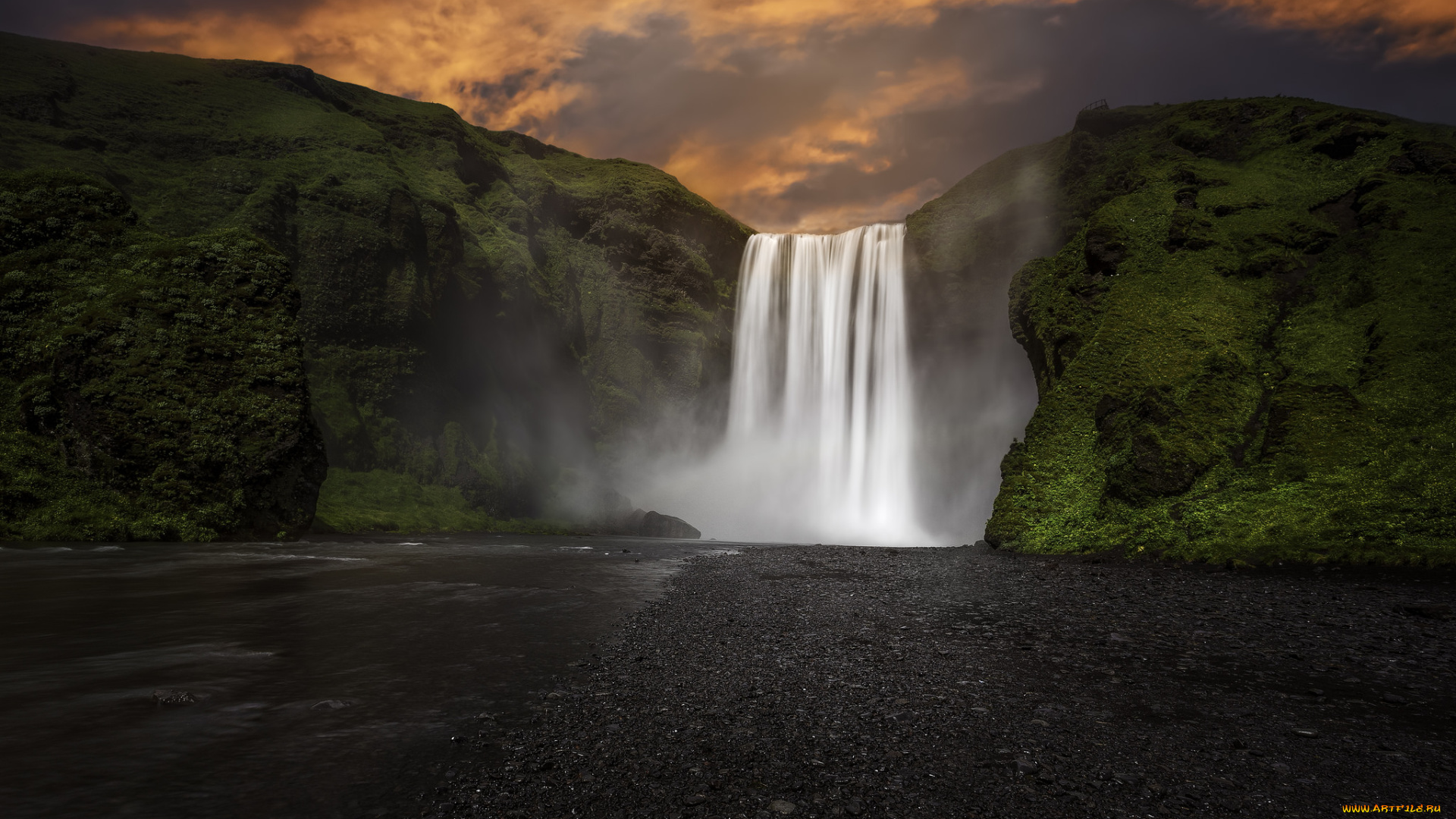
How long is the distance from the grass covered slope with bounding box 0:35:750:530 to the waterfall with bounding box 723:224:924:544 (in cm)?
847

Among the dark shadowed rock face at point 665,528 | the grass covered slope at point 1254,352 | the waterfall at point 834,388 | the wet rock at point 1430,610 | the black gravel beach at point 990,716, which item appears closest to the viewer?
the black gravel beach at point 990,716

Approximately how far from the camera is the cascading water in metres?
58.8

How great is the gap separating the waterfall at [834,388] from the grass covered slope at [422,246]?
8.47 meters

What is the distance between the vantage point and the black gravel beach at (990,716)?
4688 mm

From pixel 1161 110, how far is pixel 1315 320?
29.4 metres

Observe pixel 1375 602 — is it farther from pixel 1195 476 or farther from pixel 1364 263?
pixel 1364 263

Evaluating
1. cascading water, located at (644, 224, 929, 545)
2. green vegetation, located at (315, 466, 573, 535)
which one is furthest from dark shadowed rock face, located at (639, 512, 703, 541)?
green vegetation, located at (315, 466, 573, 535)

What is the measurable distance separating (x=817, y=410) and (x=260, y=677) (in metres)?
58.1

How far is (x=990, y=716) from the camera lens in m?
6.36

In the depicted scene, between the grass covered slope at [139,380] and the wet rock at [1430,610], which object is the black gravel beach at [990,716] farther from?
the grass covered slope at [139,380]

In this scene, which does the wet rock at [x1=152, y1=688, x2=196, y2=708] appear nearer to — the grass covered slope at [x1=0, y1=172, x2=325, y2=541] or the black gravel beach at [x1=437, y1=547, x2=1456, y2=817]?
the black gravel beach at [x1=437, y1=547, x2=1456, y2=817]

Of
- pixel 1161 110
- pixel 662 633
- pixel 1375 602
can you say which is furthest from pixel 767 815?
pixel 1161 110

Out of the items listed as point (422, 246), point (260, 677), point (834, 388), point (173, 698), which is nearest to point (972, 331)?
point (834, 388)

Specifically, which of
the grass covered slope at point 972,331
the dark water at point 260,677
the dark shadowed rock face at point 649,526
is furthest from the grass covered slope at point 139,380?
the grass covered slope at point 972,331
